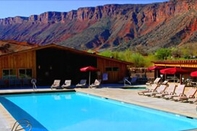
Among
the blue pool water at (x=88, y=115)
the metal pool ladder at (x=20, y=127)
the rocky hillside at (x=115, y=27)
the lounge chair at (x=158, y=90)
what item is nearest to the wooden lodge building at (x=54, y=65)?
the blue pool water at (x=88, y=115)

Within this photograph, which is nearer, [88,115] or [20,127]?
[20,127]

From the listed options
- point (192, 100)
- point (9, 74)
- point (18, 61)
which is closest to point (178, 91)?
point (192, 100)

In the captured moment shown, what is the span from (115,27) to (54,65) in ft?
303

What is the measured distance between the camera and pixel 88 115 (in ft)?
42.7

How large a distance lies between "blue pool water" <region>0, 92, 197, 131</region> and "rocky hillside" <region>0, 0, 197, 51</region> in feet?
184

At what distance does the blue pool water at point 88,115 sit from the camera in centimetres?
1054

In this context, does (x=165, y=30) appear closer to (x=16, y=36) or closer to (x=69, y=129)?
(x=69, y=129)

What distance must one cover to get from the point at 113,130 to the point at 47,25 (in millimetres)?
148466

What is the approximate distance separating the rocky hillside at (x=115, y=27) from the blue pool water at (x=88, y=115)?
56233 millimetres

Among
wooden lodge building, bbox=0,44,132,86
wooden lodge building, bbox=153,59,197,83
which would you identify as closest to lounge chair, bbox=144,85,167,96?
wooden lodge building, bbox=153,59,197,83

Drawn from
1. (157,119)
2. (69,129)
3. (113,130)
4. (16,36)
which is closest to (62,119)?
(69,129)

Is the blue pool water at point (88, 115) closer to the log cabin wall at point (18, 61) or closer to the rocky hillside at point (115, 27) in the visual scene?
the log cabin wall at point (18, 61)

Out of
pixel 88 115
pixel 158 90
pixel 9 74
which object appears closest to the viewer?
pixel 88 115

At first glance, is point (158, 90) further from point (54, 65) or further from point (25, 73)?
point (25, 73)
